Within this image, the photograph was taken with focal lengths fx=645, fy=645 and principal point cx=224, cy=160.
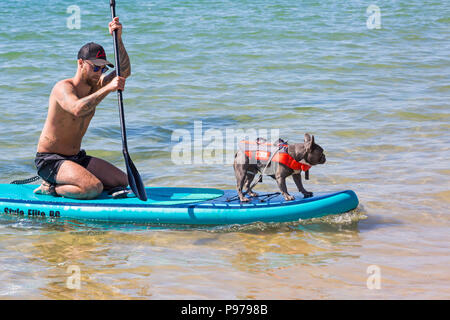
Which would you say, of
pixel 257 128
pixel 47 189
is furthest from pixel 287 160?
pixel 257 128

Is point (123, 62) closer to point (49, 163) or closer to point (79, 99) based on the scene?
point (79, 99)

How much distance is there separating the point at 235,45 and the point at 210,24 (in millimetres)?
2642

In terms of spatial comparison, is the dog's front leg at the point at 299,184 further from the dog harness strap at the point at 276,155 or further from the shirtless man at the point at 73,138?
the shirtless man at the point at 73,138

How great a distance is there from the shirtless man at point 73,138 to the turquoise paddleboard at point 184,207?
0.13m

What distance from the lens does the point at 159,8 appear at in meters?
20.4

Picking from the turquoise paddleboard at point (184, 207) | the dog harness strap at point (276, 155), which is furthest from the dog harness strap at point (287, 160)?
the turquoise paddleboard at point (184, 207)

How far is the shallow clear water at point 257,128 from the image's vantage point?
4.55 meters

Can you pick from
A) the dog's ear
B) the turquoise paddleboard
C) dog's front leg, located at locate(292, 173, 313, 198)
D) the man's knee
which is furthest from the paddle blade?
the dog's ear

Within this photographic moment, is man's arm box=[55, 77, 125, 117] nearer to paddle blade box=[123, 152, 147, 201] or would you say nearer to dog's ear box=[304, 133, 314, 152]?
paddle blade box=[123, 152, 147, 201]

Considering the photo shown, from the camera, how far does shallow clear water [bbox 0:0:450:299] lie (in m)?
4.55

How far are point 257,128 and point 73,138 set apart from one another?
Result: 13.7ft

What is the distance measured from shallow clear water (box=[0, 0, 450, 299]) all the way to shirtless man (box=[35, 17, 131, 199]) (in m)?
0.37
